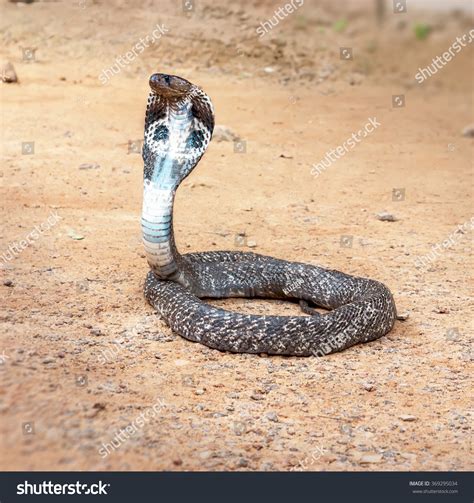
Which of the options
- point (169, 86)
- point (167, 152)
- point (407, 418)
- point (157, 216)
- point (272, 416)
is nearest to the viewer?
point (272, 416)

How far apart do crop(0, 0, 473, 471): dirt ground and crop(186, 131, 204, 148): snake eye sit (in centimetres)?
148

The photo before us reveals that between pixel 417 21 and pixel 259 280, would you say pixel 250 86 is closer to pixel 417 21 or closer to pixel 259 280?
pixel 417 21

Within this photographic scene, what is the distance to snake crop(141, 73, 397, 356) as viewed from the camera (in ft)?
23.1

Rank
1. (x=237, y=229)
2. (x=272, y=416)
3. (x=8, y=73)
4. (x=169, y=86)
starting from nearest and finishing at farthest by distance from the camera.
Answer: (x=272, y=416) < (x=169, y=86) < (x=237, y=229) < (x=8, y=73)

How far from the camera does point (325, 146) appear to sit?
564 inches

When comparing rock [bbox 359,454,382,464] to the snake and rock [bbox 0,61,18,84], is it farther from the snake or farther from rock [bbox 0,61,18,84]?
rock [bbox 0,61,18,84]

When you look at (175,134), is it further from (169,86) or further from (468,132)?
(468,132)

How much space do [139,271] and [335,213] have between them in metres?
3.39

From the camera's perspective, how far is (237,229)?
10352mm

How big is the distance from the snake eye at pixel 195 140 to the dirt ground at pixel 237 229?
1.48 metres

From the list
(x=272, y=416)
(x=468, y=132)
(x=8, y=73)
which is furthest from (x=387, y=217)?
(x=8, y=73)

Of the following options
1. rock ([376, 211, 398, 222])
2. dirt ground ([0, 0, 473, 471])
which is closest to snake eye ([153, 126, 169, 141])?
dirt ground ([0, 0, 473, 471])

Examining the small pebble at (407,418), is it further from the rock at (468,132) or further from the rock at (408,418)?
the rock at (468,132)

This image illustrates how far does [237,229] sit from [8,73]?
730 cm
